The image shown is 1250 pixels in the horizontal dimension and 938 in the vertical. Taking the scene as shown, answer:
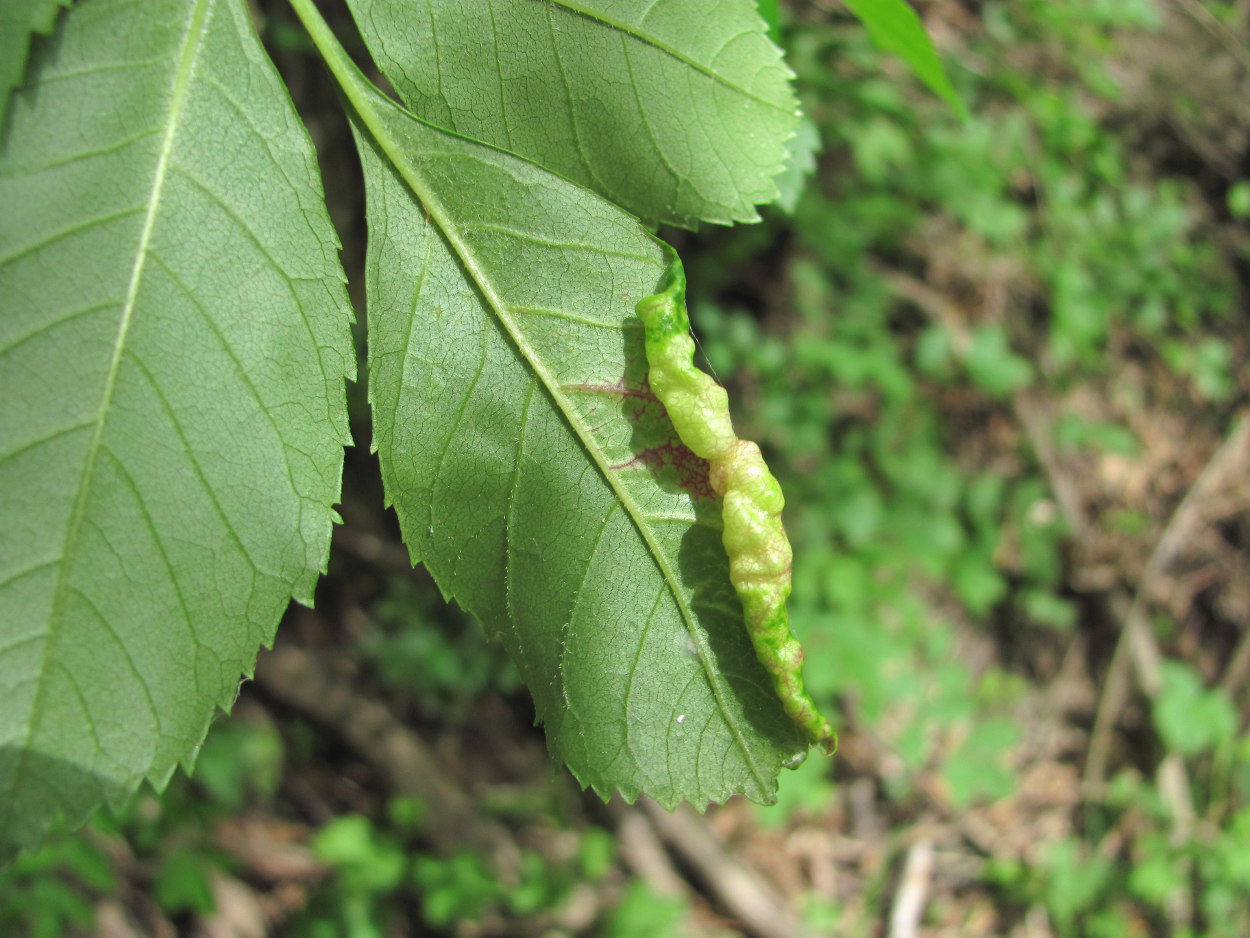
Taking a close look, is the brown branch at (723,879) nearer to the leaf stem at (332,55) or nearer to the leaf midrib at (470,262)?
the leaf midrib at (470,262)

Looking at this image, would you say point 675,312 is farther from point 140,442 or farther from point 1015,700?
point 1015,700

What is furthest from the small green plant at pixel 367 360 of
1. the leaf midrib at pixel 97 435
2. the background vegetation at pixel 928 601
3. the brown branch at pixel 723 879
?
the brown branch at pixel 723 879

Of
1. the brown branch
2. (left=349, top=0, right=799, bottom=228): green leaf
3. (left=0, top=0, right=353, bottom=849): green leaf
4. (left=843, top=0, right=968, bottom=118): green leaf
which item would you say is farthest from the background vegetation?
(left=0, top=0, right=353, bottom=849): green leaf

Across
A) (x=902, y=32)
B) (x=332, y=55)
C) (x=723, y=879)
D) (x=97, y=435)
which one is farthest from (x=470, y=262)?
(x=723, y=879)

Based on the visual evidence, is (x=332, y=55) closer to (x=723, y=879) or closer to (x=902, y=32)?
(x=902, y=32)

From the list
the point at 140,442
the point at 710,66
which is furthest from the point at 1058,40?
the point at 140,442

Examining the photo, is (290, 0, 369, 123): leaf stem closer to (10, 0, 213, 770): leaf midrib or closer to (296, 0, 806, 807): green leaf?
(296, 0, 806, 807): green leaf
